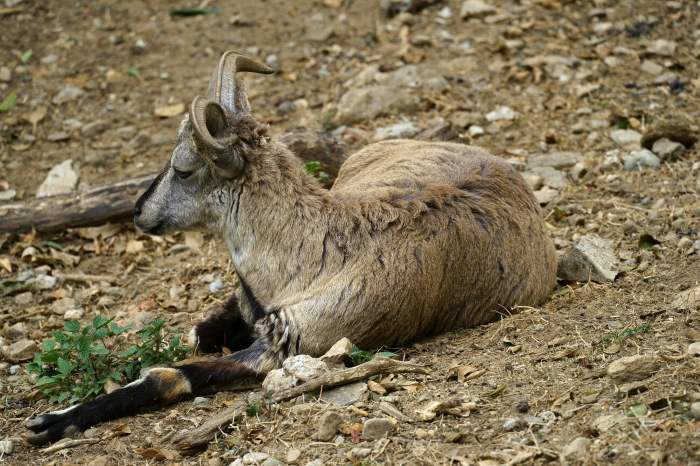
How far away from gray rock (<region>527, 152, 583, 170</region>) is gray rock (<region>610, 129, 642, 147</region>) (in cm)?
36

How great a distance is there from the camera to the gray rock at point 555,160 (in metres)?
A: 7.71

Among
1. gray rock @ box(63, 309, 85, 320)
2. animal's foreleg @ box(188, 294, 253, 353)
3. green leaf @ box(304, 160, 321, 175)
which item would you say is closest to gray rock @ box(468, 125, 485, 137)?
green leaf @ box(304, 160, 321, 175)

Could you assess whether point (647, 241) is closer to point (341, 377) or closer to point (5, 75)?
point (341, 377)

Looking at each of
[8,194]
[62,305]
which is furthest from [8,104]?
[62,305]

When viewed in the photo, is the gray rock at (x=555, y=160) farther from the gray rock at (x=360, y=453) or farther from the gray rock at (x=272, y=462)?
the gray rock at (x=272, y=462)

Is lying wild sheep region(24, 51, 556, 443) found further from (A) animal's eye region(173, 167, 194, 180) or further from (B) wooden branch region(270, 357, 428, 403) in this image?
(B) wooden branch region(270, 357, 428, 403)

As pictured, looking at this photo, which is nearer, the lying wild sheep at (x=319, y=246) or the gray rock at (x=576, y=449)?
the gray rock at (x=576, y=449)

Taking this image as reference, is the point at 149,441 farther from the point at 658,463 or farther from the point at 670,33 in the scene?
the point at 670,33

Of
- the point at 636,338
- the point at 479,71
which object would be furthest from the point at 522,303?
the point at 479,71

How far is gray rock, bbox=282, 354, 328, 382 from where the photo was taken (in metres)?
4.74

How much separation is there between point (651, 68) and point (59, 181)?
215 inches

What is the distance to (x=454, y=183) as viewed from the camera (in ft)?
18.5

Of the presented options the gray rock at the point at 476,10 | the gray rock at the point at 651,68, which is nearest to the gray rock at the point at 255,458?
the gray rock at the point at 651,68

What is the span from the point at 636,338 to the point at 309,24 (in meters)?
6.24
